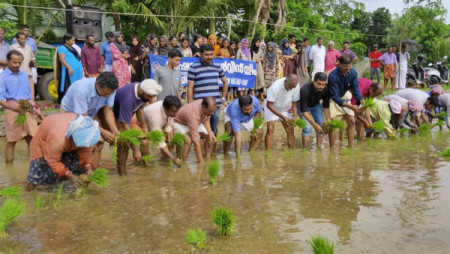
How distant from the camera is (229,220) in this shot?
3703 millimetres

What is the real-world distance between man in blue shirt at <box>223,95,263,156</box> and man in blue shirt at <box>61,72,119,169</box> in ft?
6.76

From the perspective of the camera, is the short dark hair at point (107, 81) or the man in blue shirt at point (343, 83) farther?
the man in blue shirt at point (343, 83)

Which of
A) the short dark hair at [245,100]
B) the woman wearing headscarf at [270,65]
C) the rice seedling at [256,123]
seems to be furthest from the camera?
the woman wearing headscarf at [270,65]

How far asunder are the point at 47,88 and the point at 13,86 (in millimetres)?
5614

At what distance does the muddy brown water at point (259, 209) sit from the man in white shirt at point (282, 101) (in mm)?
1016

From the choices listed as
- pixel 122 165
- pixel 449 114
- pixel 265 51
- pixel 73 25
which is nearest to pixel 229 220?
pixel 122 165

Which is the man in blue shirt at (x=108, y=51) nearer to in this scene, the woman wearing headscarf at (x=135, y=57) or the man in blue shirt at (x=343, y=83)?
the woman wearing headscarf at (x=135, y=57)

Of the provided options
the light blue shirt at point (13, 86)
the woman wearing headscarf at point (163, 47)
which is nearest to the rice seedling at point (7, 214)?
the light blue shirt at point (13, 86)

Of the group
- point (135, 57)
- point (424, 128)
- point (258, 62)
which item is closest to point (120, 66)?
point (135, 57)

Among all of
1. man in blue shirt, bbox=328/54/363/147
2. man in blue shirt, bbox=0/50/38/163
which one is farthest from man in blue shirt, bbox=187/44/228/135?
man in blue shirt, bbox=0/50/38/163

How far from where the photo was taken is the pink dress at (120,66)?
10367 millimetres

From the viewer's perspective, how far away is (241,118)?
728 centimetres

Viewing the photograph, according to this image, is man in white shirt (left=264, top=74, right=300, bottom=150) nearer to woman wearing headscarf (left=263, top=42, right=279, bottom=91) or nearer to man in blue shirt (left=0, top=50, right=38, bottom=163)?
man in blue shirt (left=0, top=50, right=38, bottom=163)

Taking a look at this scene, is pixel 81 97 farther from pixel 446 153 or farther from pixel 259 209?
pixel 446 153
